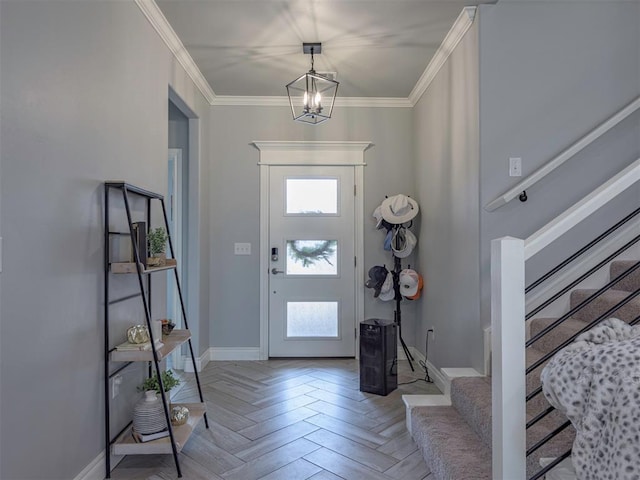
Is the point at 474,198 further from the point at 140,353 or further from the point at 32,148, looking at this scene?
the point at 32,148

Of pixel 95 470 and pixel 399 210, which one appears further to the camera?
pixel 399 210

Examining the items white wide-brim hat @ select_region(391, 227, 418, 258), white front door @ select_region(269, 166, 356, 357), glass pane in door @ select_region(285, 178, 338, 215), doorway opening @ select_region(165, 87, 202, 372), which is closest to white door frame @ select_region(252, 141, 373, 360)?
white front door @ select_region(269, 166, 356, 357)

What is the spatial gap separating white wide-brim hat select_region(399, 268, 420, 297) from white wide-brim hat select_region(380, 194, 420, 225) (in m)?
0.47

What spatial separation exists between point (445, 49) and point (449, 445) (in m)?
2.62

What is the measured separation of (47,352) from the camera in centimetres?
158

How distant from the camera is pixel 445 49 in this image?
306 cm

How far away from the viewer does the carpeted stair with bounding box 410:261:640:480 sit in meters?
1.72

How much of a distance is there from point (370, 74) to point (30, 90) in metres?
2.67

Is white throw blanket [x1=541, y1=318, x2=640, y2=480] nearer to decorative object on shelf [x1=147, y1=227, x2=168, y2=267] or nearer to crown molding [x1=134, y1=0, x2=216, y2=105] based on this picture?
decorative object on shelf [x1=147, y1=227, x2=168, y2=267]

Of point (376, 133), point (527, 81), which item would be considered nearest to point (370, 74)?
point (376, 133)

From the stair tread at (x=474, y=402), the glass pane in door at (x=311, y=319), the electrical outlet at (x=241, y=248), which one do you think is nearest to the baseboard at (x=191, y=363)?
the glass pane in door at (x=311, y=319)

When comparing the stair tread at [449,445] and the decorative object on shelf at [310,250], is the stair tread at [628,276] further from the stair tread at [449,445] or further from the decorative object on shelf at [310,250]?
the decorative object on shelf at [310,250]

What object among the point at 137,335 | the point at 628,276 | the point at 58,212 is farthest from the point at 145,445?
the point at 628,276

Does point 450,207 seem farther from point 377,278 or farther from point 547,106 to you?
point 377,278
